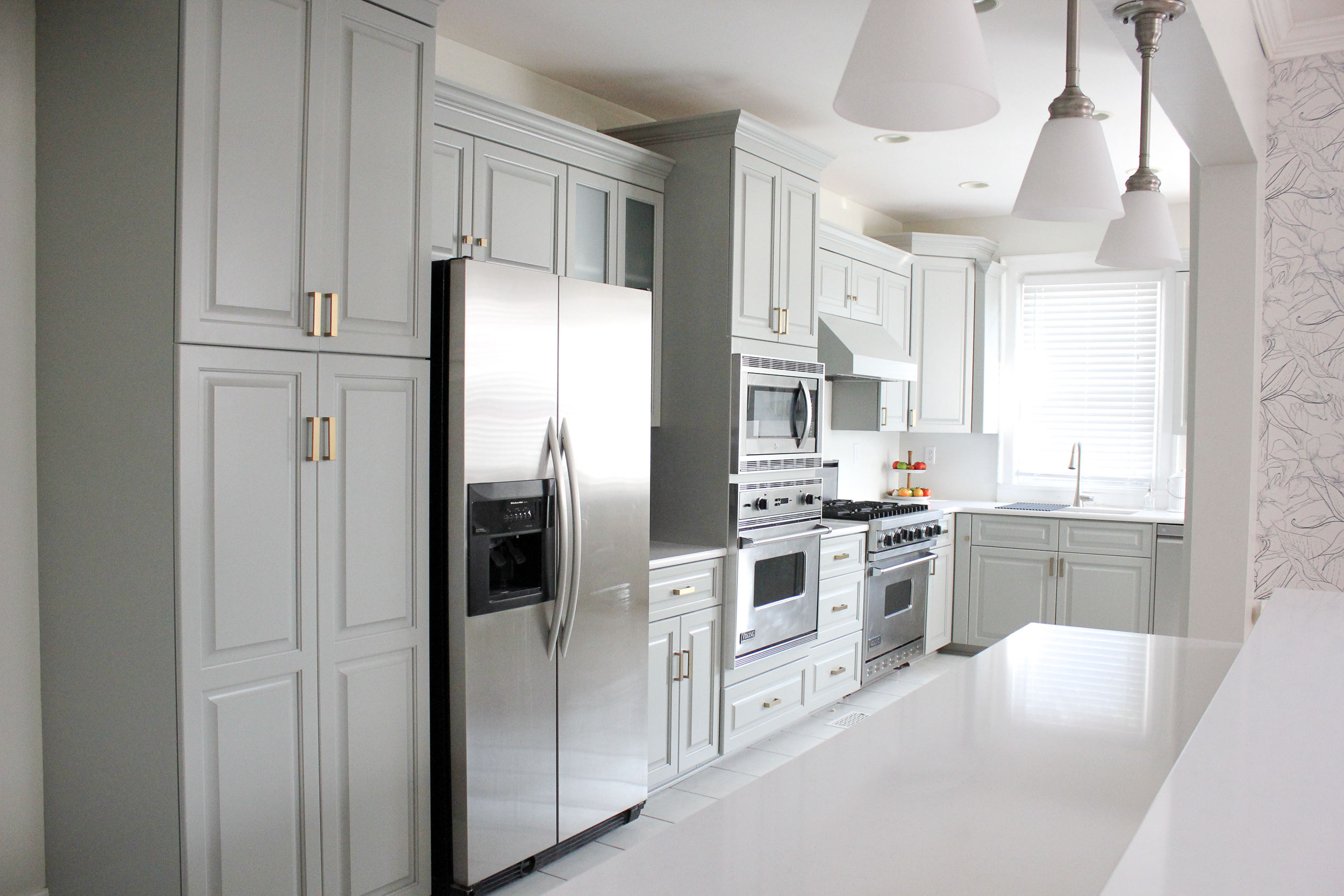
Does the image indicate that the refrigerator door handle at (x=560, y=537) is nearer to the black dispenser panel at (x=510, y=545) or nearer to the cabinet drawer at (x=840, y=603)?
the black dispenser panel at (x=510, y=545)

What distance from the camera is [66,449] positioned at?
2.10m

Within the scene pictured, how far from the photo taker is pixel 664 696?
327 cm

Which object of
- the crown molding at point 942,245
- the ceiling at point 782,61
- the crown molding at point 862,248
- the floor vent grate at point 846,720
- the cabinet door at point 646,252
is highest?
the ceiling at point 782,61

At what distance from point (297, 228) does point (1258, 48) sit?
2.61 m

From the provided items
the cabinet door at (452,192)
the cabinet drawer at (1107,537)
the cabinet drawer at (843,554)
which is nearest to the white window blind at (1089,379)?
the cabinet drawer at (1107,537)

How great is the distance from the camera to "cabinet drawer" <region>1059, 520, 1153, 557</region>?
4930 millimetres

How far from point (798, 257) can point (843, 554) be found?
4.69 ft

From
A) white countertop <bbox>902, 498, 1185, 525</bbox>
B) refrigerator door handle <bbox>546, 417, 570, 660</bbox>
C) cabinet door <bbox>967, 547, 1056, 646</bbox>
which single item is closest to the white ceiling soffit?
refrigerator door handle <bbox>546, 417, 570, 660</bbox>

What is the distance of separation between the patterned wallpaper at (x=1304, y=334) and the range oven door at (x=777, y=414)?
1715 mm

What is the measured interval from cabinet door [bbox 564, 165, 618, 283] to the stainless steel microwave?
0.64 meters

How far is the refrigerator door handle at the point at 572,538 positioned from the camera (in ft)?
8.82

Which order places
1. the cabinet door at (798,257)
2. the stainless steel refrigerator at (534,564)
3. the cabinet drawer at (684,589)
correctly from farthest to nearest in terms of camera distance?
the cabinet door at (798,257) < the cabinet drawer at (684,589) < the stainless steel refrigerator at (534,564)

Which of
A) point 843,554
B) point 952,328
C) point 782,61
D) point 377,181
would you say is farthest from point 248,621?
point 952,328

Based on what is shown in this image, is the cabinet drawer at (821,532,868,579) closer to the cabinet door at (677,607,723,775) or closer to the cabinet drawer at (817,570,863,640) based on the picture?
the cabinet drawer at (817,570,863,640)
